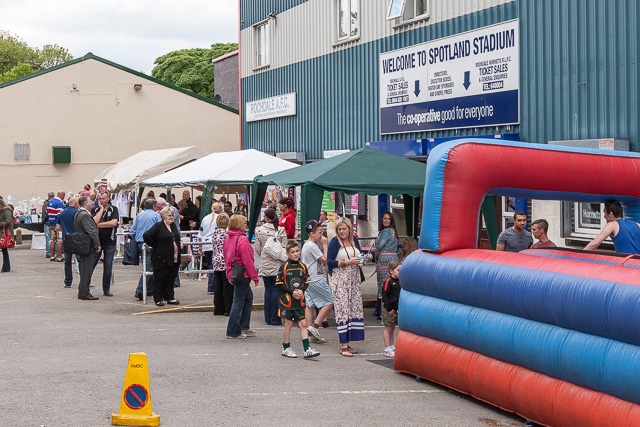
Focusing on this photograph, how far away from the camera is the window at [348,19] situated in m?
25.2

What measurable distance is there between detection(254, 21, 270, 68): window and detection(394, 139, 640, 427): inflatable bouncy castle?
20.2 meters

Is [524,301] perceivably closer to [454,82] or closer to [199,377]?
[199,377]

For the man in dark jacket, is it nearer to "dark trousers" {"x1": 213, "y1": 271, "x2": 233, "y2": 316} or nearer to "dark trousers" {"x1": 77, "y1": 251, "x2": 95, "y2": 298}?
"dark trousers" {"x1": 77, "y1": 251, "x2": 95, "y2": 298}

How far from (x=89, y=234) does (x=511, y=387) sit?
34.8 feet

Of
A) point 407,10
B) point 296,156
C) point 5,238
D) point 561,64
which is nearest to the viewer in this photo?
point 561,64

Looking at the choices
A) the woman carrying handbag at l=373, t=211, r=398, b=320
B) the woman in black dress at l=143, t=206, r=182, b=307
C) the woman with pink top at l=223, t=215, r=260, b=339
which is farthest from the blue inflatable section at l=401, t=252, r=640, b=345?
the woman in black dress at l=143, t=206, r=182, b=307

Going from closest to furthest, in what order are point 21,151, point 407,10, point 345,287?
point 345,287
point 407,10
point 21,151

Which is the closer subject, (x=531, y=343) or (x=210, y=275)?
(x=531, y=343)

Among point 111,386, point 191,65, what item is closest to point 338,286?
point 111,386

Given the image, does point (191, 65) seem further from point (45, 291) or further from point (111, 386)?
point (111, 386)

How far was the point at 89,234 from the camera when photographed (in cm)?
1775

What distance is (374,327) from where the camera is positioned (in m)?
14.9

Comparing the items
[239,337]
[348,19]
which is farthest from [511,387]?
[348,19]

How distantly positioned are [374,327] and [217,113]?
88.5ft
